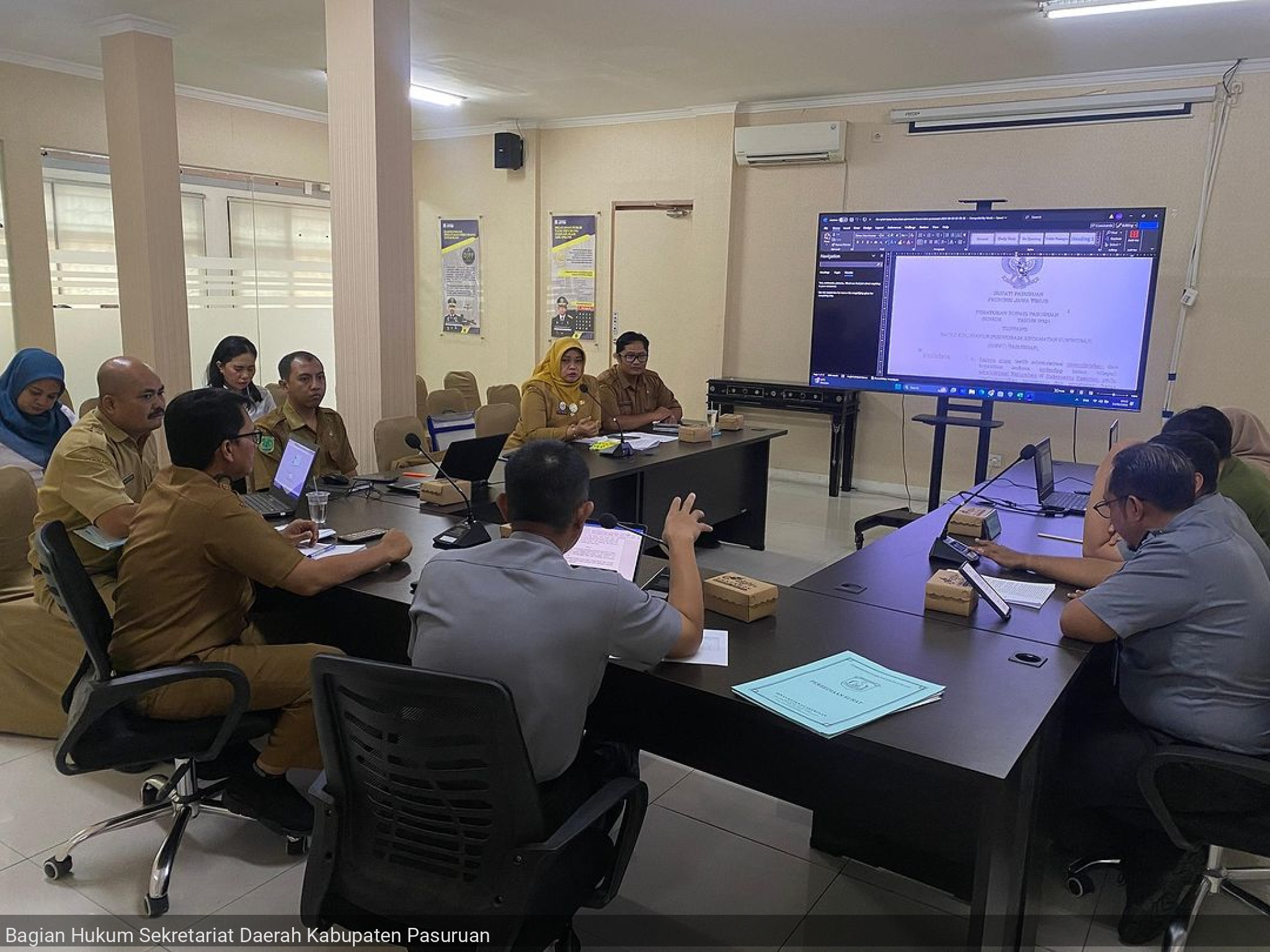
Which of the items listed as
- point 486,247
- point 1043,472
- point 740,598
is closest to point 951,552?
point 740,598

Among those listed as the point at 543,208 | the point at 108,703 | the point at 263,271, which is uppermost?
the point at 543,208

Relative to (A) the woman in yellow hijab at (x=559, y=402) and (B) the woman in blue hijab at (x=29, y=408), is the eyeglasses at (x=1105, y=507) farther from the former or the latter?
(B) the woman in blue hijab at (x=29, y=408)

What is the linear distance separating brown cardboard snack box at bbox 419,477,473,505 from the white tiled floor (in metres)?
1.21

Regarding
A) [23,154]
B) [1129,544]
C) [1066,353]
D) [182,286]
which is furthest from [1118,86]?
[23,154]

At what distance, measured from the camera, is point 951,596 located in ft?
7.32

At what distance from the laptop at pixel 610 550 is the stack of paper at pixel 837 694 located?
592 millimetres

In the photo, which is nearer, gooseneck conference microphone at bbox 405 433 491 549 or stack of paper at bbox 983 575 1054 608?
stack of paper at bbox 983 575 1054 608

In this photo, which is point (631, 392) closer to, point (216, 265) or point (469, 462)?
point (469, 462)

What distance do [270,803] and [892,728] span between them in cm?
161

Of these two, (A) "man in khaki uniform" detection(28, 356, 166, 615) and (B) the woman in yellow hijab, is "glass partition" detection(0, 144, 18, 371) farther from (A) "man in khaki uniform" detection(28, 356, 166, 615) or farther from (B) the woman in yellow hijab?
(A) "man in khaki uniform" detection(28, 356, 166, 615)

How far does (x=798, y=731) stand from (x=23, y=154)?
670 cm

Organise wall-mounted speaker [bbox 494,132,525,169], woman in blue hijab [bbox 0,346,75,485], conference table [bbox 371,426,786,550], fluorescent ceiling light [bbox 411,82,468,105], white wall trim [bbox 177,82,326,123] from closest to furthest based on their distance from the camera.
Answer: woman in blue hijab [bbox 0,346,75,485] → conference table [bbox 371,426,786,550] → fluorescent ceiling light [bbox 411,82,468,105] → white wall trim [bbox 177,82,326,123] → wall-mounted speaker [bbox 494,132,525,169]

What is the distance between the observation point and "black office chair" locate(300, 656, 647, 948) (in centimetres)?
138

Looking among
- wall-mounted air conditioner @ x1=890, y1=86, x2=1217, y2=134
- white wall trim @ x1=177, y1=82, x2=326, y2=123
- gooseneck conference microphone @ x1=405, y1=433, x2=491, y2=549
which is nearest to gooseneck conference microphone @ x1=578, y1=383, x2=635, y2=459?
gooseneck conference microphone @ x1=405, y1=433, x2=491, y2=549
